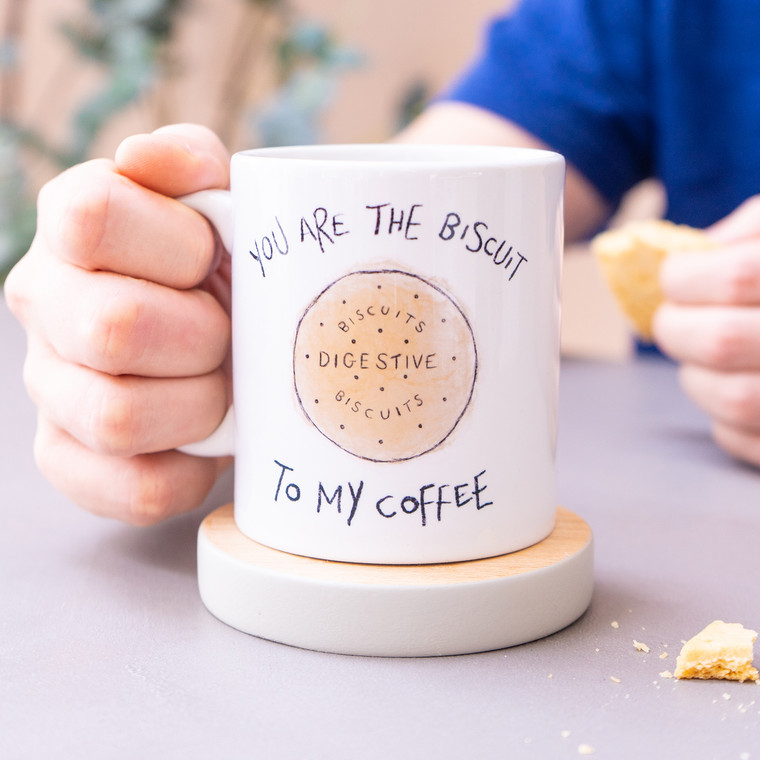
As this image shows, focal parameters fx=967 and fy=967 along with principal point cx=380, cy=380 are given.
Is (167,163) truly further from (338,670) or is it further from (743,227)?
(743,227)

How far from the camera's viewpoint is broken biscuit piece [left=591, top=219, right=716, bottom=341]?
3.23ft

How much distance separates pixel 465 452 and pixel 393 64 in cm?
303

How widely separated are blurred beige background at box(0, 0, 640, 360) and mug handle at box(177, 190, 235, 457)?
2.00 metres

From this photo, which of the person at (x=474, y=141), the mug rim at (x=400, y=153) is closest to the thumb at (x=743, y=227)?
the person at (x=474, y=141)

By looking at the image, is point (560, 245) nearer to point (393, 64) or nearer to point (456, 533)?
point (456, 533)

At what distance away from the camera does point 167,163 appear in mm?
Answer: 587

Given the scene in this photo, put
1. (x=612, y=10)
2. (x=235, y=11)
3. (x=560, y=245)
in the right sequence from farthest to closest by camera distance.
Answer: (x=235, y=11) → (x=612, y=10) → (x=560, y=245)

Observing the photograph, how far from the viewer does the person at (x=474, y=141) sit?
586 millimetres

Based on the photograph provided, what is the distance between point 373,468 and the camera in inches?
20.4

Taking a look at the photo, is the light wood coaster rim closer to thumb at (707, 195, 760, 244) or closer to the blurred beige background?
thumb at (707, 195, 760, 244)

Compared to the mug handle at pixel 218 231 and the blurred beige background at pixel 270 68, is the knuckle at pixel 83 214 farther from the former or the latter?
the blurred beige background at pixel 270 68

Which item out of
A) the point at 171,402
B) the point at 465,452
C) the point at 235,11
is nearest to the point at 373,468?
the point at 465,452

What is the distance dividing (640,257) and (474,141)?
0.49 metres

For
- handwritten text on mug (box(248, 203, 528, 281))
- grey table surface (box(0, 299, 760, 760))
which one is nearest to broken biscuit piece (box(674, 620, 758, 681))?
grey table surface (box(0, 299, 760, 760))
